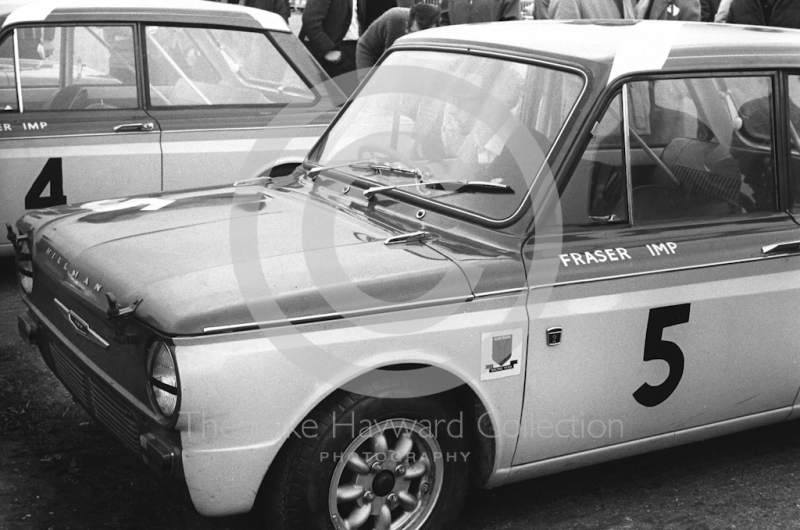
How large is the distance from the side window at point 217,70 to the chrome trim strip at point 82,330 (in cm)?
316

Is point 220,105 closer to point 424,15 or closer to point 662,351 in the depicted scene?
point 424,15

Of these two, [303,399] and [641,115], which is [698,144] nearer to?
[641,115]

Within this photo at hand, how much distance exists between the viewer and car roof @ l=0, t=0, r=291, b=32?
20.5 feet

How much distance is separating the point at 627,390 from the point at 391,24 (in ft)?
17.4

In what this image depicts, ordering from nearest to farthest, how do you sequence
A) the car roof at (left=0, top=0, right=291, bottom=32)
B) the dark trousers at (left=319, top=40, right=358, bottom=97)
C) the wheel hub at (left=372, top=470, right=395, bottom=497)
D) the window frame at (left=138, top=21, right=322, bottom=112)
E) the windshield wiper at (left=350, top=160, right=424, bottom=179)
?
the wheel hub at (left=372, top=470, right=395, bottom=497) < the windshield wiper at (left=350, top=160, right=424, bottom=179) < the car roof at (left=0, top=0, right=291, bottom=32) < the window frame at (left=138, top=21, right=322, bottom=112) < the dark trousers at (left=319, top=40, right=358, bottom=97)

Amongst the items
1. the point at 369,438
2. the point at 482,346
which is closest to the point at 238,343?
the point at 369,438

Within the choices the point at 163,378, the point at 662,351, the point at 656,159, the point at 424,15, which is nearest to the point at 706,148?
the point at 656,159

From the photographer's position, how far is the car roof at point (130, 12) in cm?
625

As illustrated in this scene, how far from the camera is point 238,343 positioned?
9.40ft

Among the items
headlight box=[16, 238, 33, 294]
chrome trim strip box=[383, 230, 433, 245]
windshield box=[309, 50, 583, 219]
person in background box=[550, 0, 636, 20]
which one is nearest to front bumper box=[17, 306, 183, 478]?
headlight box=[16, 238, 33, 294]

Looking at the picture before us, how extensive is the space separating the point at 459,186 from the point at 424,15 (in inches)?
171

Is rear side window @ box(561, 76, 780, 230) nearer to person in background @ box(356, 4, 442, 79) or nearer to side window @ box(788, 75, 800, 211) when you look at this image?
side window @ box(788, 75, 800, 211)

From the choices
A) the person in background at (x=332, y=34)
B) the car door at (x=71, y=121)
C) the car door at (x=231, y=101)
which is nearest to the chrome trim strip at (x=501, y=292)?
the car door at (x=231, y=101)

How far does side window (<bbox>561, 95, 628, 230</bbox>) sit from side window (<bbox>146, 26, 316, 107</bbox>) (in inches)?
148
